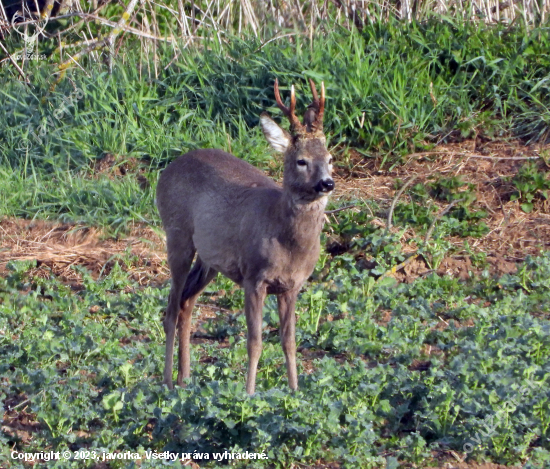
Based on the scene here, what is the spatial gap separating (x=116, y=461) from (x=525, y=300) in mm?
3075

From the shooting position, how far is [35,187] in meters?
8.11

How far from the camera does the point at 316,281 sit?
6648mm

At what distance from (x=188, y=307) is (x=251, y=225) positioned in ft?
2.54

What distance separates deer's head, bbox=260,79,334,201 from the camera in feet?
15.6

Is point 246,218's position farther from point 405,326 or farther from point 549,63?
point 549,63

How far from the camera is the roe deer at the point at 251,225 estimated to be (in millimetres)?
4809

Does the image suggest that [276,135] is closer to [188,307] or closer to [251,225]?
[251,225]

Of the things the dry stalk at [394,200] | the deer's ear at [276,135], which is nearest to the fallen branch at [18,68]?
the dry stalk at [394,200]

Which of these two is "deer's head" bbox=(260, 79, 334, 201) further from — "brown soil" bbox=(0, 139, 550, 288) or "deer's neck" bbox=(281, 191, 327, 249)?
"brown soil" bbox=(0, 139, 550, 288)

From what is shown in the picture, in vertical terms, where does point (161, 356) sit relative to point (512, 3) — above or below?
below

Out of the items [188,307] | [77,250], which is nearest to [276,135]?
[188,307]

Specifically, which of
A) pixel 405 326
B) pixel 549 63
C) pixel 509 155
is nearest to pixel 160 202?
pixel 405 326

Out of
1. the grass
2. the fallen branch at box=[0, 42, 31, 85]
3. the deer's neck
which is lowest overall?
the grass

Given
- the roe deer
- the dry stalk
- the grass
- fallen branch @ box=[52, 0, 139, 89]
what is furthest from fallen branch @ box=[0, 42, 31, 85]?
the roe deer
